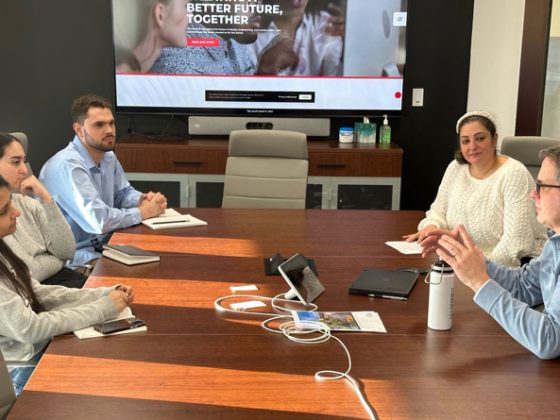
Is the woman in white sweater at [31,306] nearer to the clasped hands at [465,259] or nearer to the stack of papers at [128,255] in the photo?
the stack of papers at [128,255]

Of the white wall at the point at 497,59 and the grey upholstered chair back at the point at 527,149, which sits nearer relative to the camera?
the grey upholstered chair back at the point at 527,149

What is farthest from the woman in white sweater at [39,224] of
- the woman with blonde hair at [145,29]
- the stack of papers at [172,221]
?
the woman with blonde hair at [145,29]

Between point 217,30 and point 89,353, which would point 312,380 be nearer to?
point 89,353

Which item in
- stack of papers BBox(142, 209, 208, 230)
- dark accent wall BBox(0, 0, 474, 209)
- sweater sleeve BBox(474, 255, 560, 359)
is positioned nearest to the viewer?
sweater sleeve BBox(474, 255, 560, 359)

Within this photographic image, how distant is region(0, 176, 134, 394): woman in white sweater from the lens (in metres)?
2.04

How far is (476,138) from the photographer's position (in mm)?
3373

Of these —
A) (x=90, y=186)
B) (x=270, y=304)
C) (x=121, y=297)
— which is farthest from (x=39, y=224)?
(x=270, y=304)

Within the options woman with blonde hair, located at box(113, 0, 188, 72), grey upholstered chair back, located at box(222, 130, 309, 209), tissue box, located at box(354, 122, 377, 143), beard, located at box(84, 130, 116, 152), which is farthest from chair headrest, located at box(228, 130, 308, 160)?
woman with blonde hair, located at box(113, 0, 188, 72)

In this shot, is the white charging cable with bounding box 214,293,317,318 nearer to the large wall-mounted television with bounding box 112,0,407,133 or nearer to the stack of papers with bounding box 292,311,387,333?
the stack of papers with bounding box 292,311,387,333

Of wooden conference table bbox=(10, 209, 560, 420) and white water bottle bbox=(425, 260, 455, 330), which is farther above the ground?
white water bottle bbox=(425, 260, 455, 330)

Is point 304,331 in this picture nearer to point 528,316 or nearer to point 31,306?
point 528,316

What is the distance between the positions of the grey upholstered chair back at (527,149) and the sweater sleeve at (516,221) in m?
0.64

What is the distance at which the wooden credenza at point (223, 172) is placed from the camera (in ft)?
17.4

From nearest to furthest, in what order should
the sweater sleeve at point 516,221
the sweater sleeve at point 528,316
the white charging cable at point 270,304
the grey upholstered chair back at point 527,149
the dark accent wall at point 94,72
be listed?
the sweater sleeve at point 528,316 < the white charging cable at point 270,304 < the sweater sleeve at point 516,221 < the grey upholstered chair back at point 527,149 < the dark accent wall at point 94,72
